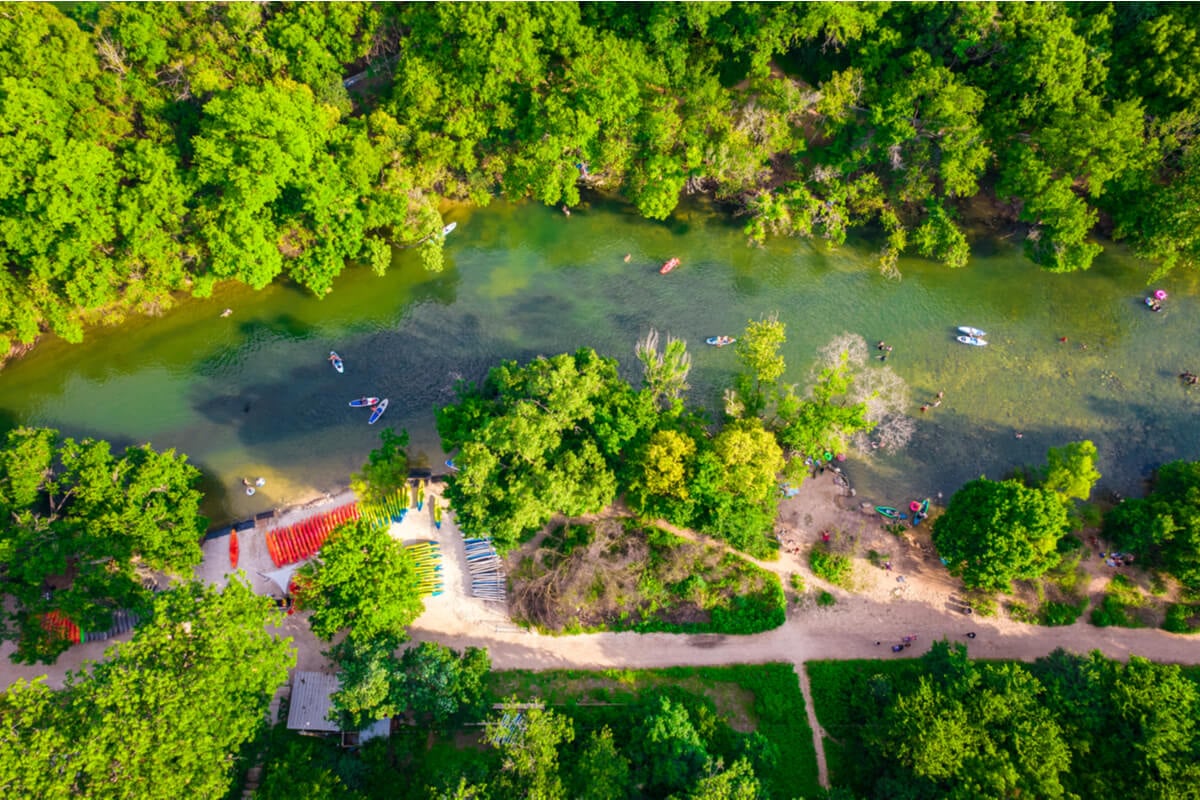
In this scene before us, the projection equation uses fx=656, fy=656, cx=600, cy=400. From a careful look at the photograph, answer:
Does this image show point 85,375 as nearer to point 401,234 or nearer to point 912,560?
point 401,234

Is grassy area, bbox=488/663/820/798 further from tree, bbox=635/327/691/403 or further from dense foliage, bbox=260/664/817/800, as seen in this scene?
tree, bbox=635/327/691/403

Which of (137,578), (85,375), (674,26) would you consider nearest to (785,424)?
(674,26)

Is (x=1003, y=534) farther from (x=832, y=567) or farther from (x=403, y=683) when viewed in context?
(x=403, y=683)

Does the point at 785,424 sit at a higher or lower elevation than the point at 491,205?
lower

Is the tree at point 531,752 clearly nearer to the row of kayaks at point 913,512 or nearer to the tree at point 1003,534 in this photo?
the row of kayaks at point 913,512

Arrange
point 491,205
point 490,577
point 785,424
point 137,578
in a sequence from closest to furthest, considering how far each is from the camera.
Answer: point 137,578 → point 490,577 → point 785,424 → point 491,205

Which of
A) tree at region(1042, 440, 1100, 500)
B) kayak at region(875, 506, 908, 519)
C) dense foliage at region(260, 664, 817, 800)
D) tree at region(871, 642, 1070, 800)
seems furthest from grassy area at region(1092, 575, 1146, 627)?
dense foliage at region(260, 664, 817, 800)

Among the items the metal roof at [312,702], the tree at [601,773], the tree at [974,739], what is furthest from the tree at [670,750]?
the metal roof at [312,702]
